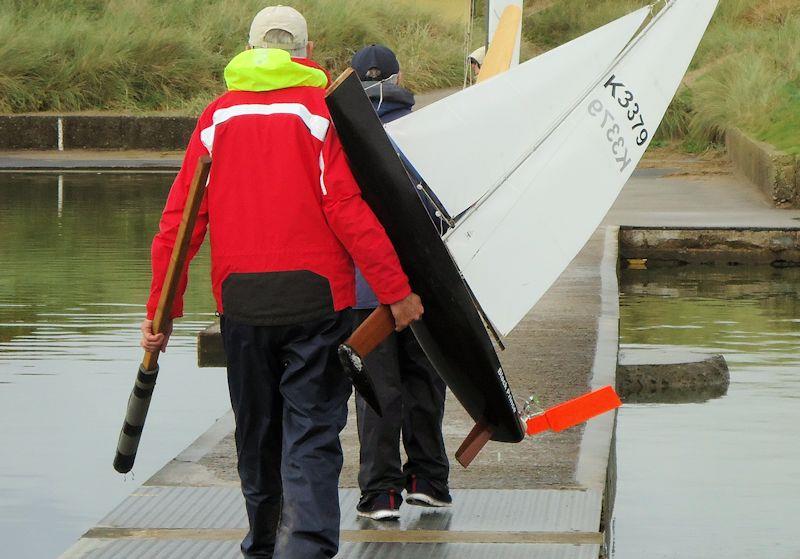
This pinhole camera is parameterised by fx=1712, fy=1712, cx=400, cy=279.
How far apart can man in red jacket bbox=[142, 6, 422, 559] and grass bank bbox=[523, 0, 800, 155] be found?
1322 centimetres

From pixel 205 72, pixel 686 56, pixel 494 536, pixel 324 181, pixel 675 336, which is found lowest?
pixel 205 72

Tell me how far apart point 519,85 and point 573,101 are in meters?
0.30

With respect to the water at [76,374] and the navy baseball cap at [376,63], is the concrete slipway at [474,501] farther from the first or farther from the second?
the navy baseball cap at [376,63]

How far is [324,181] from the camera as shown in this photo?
4.85m

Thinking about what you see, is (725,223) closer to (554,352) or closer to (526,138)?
(554,352)

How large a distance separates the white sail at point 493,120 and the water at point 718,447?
145 cm

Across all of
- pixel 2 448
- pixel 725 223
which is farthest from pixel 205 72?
pixel 2 448

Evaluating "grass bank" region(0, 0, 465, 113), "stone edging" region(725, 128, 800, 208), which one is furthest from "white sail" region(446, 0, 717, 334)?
"grass bank" region(0, 0, 465, 113)

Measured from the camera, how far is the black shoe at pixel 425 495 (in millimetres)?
5875

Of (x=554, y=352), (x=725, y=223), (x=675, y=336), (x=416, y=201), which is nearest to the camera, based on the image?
(x=416, y=201)

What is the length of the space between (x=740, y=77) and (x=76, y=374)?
15.2 metres

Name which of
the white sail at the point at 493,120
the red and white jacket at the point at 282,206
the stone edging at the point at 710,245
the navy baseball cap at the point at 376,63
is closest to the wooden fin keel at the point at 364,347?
the red and white jacket at the point at 282,206

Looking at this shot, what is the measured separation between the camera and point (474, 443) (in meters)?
5.73

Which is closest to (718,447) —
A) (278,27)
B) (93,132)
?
Result: (278,27)
